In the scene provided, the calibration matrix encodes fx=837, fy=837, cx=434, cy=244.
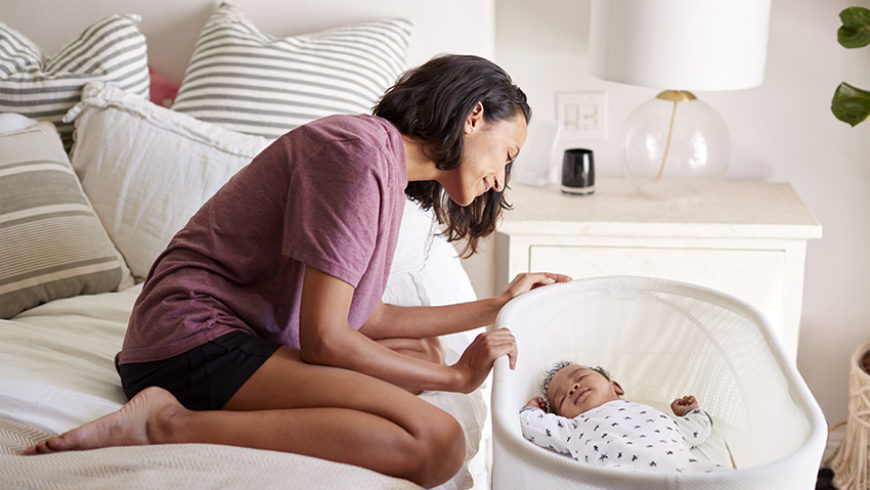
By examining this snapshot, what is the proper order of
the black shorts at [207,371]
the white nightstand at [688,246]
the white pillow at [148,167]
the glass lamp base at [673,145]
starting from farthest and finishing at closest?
the glass lamp base at [673,145] < the white nightstand at [688,246] < the white pillow at [148,167] < the black shorts at [207,371]

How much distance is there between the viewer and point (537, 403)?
4.17 ft

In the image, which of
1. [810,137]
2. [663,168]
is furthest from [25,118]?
[810,137]

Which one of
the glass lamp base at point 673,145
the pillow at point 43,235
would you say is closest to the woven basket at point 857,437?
the glass lamp base at point 673,145

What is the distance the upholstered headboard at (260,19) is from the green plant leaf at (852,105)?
769 mm

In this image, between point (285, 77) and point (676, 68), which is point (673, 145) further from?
point (285, 77)

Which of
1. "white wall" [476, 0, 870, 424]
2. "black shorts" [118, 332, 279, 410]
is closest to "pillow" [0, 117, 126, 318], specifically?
"black shorts" [118, 332, 279, 410]

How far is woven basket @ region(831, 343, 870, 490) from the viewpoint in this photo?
175 cm

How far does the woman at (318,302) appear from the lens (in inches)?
40.1

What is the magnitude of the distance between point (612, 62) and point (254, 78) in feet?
2.54

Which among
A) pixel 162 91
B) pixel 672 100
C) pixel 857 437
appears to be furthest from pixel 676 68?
pixel 162 91

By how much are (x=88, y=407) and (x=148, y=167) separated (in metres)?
0.69

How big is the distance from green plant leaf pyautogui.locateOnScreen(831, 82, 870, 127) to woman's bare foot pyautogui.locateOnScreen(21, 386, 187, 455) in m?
1.40

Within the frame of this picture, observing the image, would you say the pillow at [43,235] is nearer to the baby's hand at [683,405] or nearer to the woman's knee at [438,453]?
the woman's knee at [438,453]

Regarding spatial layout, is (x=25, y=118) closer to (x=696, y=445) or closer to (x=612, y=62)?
(x=612, y=62)
